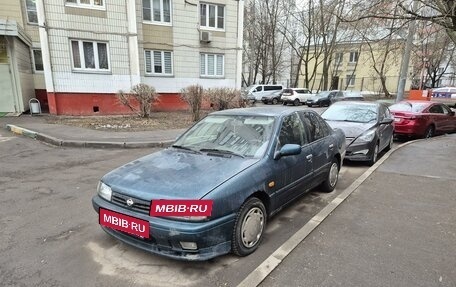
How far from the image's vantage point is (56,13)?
13.9 meters

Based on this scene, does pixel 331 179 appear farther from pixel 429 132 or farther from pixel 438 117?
pixel 438 117

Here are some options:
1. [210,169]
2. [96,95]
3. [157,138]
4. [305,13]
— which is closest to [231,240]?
[210,169]

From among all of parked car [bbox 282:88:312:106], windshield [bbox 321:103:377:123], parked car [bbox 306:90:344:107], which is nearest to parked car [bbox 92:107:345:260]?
windshield [bbox 321:103:377:123]

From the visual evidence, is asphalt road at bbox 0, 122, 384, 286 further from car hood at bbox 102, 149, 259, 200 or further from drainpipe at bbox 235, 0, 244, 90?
drainpipe at bbox 235, 0, 244, 90

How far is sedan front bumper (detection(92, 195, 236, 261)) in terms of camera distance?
109 inches

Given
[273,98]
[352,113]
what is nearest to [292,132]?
[352,113]

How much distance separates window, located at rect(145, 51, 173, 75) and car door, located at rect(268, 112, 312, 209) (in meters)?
14.6

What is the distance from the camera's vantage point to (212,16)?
18.8m

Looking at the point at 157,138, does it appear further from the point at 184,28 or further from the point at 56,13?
the point at 184,28

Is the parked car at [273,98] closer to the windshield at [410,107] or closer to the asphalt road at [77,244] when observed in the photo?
the windshield at [410,107]

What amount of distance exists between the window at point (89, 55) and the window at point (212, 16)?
21.1 ft

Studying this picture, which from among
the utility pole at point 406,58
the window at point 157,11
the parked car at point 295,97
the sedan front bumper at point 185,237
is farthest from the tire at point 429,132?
the parked car at point 295,97

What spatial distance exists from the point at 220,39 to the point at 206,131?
16.1 m

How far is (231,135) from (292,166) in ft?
3.01
